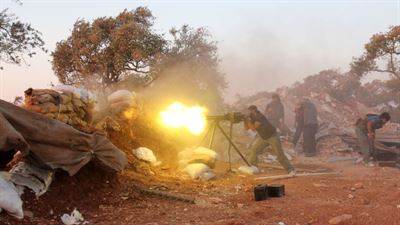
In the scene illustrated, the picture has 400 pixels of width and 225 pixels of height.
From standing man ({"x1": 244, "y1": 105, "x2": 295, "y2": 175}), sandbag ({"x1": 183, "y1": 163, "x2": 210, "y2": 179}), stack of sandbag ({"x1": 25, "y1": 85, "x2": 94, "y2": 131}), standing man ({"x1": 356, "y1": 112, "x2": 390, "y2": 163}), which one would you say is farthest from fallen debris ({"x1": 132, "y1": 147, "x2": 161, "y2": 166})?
standing man ({"x1": 356, "y1": 112, "x2": 390, "y2": 163})

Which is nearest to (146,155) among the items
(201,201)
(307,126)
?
(201,201)

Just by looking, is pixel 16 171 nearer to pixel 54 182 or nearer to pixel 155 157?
pixel 54 182

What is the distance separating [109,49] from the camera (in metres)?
13.7

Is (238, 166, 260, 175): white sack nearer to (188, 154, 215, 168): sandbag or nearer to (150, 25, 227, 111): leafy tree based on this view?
(188, 154, 215, 168): sandbag

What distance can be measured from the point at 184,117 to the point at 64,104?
16.1ft

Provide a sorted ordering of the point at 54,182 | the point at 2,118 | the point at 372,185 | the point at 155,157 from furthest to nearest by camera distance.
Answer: the point at 155,157 → the point at 372,185 → the point at 54,182 → the point at 2,118

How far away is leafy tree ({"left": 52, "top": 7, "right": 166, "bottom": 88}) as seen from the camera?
44.3 ft

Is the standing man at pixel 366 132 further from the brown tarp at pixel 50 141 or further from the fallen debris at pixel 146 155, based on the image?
the brown tarp at pixel 50 141

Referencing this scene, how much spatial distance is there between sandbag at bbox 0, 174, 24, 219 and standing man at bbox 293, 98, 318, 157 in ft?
42.2

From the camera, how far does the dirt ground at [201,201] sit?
18.6 feet

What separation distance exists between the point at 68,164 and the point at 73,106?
1739 mm

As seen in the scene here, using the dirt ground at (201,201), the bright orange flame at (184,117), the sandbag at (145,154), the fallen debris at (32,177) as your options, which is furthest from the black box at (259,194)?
the bright orange flame at (184,117)

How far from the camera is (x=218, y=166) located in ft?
38.6

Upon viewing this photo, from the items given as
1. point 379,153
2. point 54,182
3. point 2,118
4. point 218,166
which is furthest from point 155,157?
point 379,153
